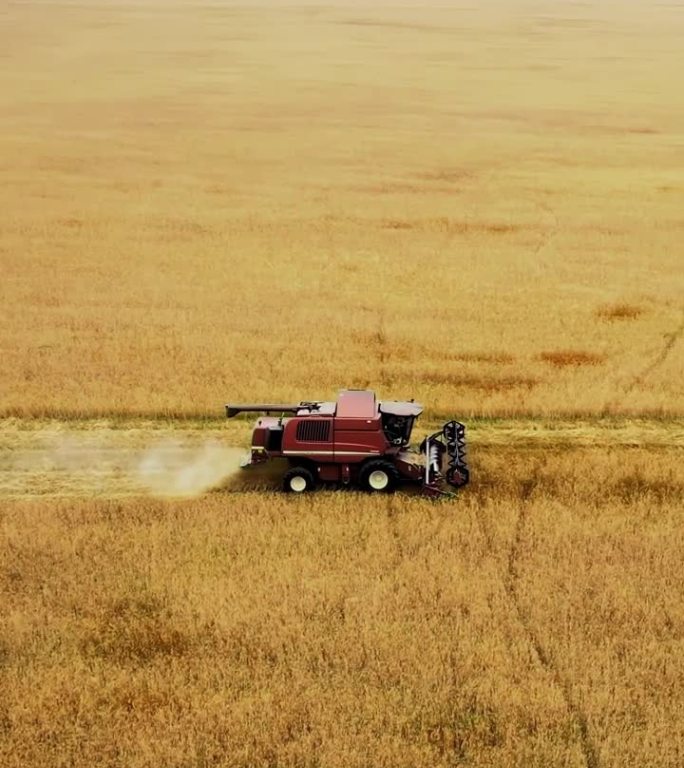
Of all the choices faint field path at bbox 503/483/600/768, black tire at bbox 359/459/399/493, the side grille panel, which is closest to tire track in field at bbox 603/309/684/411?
faint field path at bbox 503/483/600/768

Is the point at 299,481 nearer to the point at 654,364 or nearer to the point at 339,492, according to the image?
the point at 339,492

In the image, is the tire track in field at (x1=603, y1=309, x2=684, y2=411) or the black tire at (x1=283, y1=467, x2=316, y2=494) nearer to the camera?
the black tire at (x1=283, y1=467, x2=316, y2=494)

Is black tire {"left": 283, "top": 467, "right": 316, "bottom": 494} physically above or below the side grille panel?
below

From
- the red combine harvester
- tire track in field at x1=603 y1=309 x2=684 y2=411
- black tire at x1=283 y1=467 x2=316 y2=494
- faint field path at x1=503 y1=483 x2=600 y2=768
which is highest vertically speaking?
tire track in field at x1=603 y1=309 x2=684 y2=411

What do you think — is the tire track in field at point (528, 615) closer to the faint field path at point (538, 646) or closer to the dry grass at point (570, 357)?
the faint field path at point (538, 646)

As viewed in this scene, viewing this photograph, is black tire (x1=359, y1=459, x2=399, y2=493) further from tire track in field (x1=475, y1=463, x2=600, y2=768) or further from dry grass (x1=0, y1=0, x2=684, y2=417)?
dry grass (x1=0, y1=0, x2=684, y2=417)

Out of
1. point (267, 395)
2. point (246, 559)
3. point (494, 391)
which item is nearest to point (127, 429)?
point (267, 395)

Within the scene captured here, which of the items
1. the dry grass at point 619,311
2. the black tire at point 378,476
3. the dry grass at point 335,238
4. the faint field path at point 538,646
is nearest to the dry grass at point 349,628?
the faint field path at point 538,646
